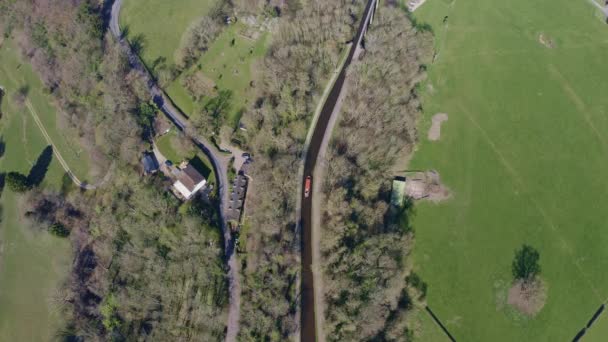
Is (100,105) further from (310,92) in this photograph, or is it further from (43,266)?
(310,92)

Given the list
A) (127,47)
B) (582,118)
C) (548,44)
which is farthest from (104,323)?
(548,44)

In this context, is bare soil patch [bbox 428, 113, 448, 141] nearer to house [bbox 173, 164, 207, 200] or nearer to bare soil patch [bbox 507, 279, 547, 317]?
bare soil patch [bbox 507, 279, 547, 317]

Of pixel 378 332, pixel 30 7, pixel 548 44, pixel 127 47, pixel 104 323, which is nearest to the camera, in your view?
pixel 378 332

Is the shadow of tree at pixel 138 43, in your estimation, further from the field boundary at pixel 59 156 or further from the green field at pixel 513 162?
the green field at pixel 513 162

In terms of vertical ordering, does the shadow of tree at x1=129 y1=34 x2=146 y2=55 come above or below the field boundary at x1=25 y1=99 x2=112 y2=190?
above

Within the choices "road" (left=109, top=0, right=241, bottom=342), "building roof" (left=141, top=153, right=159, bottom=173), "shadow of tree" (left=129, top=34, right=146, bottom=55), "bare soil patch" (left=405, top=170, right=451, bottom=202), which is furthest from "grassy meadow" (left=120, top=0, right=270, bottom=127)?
"bare soil patch" (left=405, top=170, right=451, bottom=202)

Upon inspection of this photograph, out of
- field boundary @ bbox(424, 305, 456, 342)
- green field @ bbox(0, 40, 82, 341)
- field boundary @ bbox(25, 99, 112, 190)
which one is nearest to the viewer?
field boundary @ bbox(424, 305, 456, 342)
